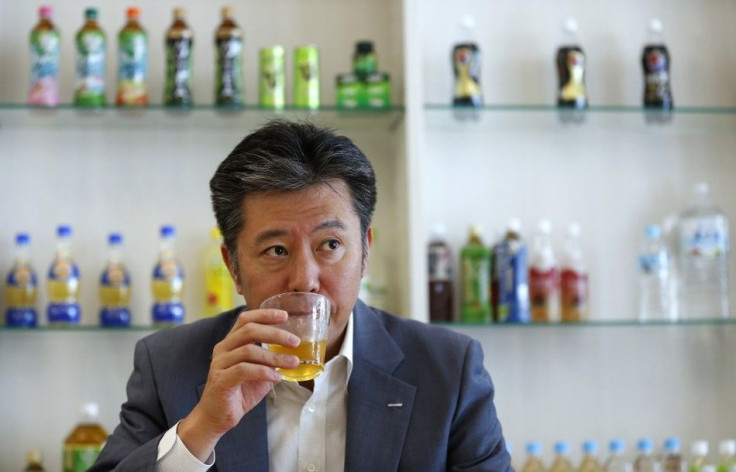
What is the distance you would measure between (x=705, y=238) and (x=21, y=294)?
175 cm

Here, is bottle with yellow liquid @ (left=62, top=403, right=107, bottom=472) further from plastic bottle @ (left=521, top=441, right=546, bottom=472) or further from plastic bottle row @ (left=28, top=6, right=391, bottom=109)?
plastic bottle @ (left=521, top=441, right=546, bottom=472)

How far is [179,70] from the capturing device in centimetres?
283

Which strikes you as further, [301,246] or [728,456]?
[728,456]

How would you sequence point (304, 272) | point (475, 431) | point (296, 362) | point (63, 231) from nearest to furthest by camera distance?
point (296, 362) → point (304, 272) → point (475, 431) → point (63, 231)

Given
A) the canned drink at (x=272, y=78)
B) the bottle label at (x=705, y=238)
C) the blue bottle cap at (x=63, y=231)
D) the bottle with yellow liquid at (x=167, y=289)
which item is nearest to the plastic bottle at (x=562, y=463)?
the bottle label at (x=705, y=238)

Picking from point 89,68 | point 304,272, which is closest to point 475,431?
point 304,272

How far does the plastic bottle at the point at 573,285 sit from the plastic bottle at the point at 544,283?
0.06ft

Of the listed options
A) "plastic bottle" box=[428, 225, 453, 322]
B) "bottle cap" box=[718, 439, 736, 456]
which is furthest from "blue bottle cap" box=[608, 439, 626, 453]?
"plastic bottle" box=[428, 225, 453, 322]

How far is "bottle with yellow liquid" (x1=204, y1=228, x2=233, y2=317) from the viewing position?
2834 millimetres

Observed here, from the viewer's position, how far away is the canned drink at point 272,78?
9.32 feet

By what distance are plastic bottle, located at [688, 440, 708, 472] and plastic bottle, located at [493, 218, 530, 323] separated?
52cm

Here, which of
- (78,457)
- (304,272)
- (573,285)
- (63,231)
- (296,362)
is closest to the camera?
(296,362)

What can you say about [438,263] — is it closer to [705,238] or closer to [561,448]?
[561,448]

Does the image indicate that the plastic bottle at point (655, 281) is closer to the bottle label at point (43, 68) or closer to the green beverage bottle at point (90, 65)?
the green beverage bottle at point (90, 65)
